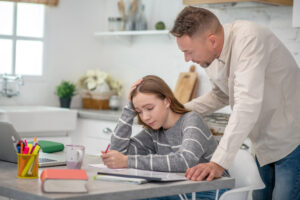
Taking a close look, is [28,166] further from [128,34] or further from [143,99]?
[128,34]

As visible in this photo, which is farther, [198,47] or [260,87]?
[198,47]

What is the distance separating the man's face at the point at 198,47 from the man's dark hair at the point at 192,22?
23 mm

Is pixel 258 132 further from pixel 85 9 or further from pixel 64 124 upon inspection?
pixel 85 9

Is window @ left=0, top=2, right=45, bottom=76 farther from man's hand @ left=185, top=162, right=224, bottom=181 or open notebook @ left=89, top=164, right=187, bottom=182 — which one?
man's hand @ left=185, top=162, right=224, bottom=181

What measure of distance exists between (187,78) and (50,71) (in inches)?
52.5

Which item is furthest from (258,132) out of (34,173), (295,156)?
(34,173)

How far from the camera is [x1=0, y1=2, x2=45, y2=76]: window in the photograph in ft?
14.4

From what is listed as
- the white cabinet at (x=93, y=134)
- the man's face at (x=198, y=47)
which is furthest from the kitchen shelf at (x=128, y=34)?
the man's face at (x=198, y=47)

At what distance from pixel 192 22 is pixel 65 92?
8.55 feet

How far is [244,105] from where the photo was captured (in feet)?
6.34

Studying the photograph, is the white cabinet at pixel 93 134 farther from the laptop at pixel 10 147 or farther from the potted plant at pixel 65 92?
the laptop at pixel 10 147

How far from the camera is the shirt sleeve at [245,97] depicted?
1.90 metres

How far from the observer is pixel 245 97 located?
76.6 inches

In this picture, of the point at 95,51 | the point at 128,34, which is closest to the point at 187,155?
the point at 128,34
